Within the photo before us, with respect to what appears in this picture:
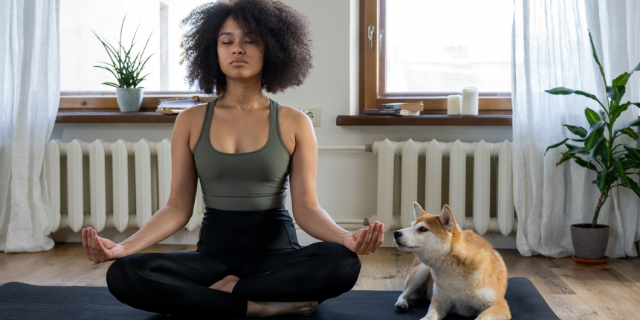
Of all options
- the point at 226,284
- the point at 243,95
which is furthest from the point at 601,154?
the point at 226,284

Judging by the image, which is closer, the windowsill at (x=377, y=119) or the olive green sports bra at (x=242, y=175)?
the olive green sports bra at (x=242, y=175)

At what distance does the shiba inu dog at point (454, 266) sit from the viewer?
1446 mm

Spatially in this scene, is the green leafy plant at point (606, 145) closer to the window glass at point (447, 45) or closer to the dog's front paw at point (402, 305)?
the window glass at point (447, 45)

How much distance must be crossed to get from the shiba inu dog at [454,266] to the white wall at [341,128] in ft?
4.08

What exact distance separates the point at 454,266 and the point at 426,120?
125 centimetres

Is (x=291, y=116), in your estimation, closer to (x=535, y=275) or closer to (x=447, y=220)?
(x=447, y=220)

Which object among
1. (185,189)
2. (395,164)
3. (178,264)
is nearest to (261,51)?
(185,189)

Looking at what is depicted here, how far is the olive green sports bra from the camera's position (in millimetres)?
1528

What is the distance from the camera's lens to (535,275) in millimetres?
2215

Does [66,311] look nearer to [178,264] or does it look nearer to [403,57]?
[178,264]

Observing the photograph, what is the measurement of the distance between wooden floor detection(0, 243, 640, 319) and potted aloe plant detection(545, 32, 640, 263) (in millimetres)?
107

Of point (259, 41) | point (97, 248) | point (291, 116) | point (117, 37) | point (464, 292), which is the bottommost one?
point (464, 292)

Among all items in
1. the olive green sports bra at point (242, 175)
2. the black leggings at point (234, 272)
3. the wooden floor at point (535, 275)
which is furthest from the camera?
the wooden floor at point (535, 275)

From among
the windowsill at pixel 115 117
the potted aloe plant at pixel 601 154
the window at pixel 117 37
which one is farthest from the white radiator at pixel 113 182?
the potted aloe plant at pixel 601 154
